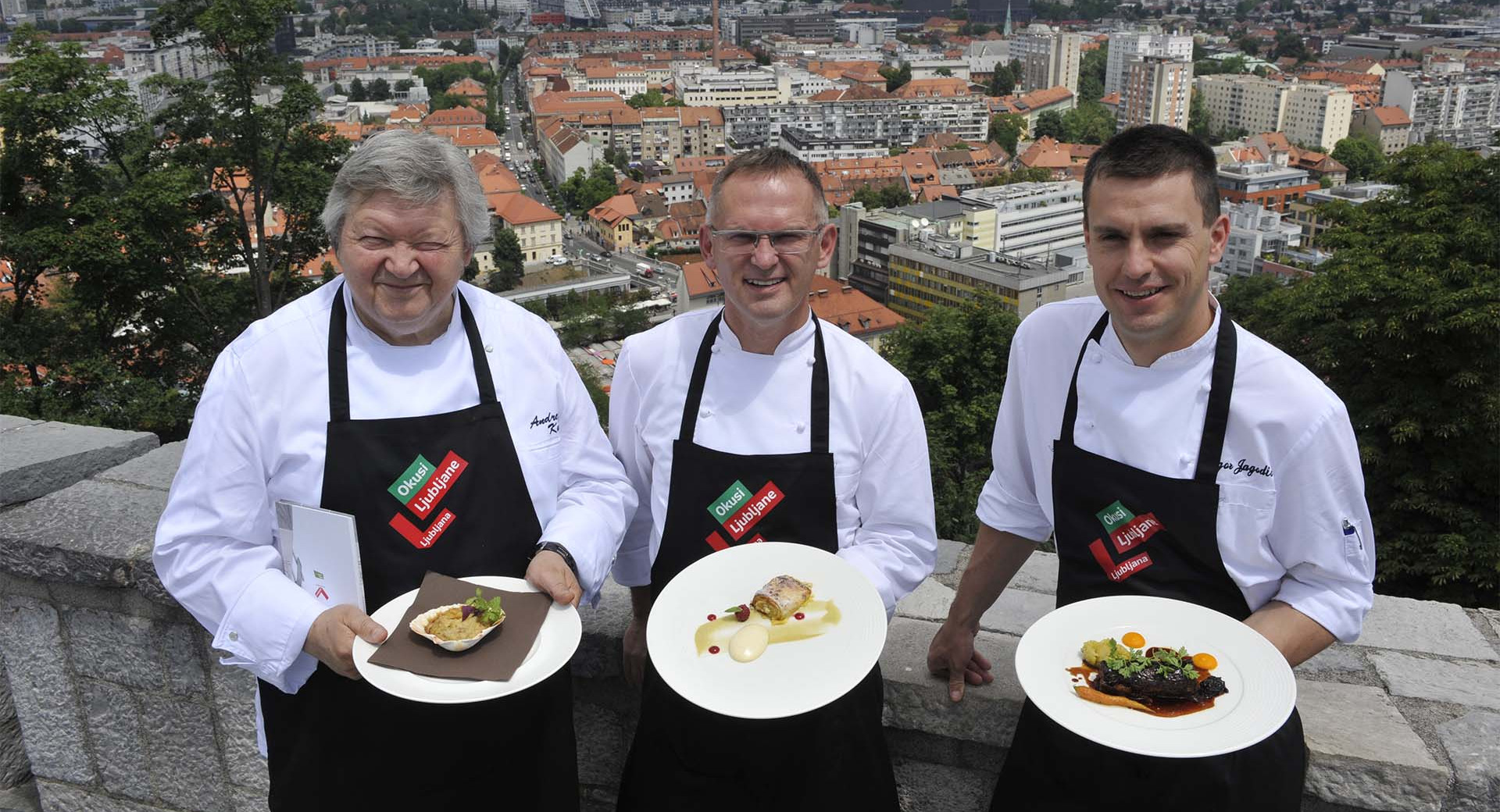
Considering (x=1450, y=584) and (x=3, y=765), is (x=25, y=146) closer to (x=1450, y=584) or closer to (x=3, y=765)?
(x=3, y=765)

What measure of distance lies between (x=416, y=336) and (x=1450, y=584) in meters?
9.19

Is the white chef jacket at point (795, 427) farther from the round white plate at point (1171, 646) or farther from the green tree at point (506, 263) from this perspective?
the green tree at point (506, 263)

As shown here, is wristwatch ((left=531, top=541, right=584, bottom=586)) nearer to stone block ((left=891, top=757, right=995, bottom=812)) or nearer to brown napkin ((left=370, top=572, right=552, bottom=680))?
brown napkin ((left=370, top=572, right=552, bottom=680))

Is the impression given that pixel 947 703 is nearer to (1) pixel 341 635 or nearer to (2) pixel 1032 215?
(1) pixel 341 635

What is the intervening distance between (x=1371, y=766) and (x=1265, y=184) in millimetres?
55158

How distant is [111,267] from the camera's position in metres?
12.2

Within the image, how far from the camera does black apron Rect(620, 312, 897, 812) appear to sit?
5.20 ft

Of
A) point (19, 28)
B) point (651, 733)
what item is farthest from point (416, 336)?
point (19, 28)

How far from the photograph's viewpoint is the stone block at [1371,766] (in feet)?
4.97

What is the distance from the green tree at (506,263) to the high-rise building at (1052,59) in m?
53.4

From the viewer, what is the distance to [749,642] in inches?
60.3

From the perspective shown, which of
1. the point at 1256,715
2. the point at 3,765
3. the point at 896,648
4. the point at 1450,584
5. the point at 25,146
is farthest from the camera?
the point at 25,146

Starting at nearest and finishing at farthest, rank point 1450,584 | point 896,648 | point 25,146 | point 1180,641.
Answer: point 1180,641, point 896,648, point 1450,584, point 25,146

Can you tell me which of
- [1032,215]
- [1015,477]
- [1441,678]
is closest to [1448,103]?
[1032,215]
